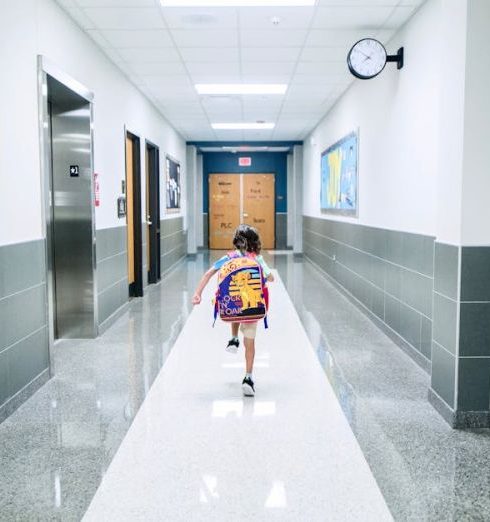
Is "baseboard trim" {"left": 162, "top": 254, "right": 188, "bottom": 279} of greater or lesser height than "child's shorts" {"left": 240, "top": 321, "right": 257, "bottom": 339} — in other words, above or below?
below

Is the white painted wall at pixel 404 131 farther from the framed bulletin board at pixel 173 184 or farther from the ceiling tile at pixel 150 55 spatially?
the framed bulletin board at pixel 173 184

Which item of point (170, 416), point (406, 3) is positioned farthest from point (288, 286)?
point (170, 416)

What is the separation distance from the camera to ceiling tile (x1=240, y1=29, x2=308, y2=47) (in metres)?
5.79

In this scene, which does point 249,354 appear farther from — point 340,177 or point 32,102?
point 340,177

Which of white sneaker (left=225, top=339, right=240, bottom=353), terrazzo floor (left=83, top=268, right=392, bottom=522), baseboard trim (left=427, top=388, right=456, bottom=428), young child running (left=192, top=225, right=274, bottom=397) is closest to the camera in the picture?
terrazzo floor (left=83, top=268, right=392, bottom=522)

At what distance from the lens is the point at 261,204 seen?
57.8ft

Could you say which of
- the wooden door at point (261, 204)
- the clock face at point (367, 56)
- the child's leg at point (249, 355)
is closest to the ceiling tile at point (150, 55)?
the clock face at point (367, 56)

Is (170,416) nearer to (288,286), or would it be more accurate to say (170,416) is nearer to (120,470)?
(120,470)

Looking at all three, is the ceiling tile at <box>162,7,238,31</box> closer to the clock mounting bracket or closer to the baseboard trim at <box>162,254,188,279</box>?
the clock mounting bracket

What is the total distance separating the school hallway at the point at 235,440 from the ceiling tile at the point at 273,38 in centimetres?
290

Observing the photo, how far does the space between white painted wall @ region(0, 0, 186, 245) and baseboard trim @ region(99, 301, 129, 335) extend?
0.98m

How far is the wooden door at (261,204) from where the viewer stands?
17.5 metres

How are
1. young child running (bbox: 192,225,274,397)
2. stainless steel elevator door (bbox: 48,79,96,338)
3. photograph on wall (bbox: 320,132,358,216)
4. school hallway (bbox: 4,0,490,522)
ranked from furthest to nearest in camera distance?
1. photograph on wall (bbox: 320,132,358,216)
2. stainless steel elevator door (bbox: 48,79,96,338)
3. young child running (bbox: 192,225,274,397)
4. school hallway (bbox: 4,0,490,522)

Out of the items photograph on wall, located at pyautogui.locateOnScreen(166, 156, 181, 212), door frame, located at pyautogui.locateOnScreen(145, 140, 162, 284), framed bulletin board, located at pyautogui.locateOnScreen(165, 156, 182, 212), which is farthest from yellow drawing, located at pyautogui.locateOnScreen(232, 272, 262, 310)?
photograph on wall, located at pyautogui.locateOnScreen(166, 156, 181, 212)
